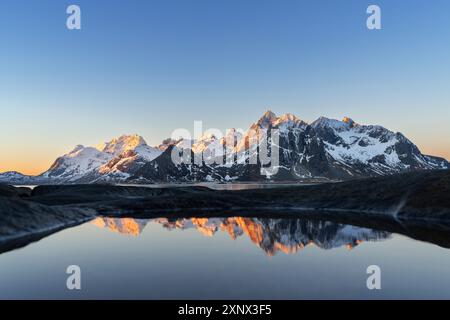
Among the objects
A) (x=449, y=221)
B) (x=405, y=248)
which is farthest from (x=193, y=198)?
(x=405, y=248)

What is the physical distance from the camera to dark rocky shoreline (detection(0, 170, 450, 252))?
66.9 meters

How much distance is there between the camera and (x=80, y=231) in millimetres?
70875

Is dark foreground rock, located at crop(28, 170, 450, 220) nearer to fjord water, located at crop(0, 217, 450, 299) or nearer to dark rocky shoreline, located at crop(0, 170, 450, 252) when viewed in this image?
dark rocky shoreline, located at crop(0, 170, 450, 252)

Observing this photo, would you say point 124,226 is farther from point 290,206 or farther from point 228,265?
point 290,206

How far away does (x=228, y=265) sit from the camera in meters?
40.6

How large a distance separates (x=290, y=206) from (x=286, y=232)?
56.0m

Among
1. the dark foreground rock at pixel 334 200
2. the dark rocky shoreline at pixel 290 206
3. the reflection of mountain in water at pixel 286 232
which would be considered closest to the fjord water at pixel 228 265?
the reflection of mountain in water at pixel 286 232

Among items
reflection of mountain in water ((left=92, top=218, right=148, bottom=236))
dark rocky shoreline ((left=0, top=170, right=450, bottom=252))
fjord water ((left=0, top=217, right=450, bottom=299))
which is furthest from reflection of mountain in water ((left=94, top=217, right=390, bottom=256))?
dark rocky shoreline ((left=0, top=170, right=450, bottom=252))

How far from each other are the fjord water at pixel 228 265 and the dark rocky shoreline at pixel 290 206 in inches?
264

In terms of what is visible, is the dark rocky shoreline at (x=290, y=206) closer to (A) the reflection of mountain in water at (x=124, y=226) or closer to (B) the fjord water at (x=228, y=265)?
(A) the reflection of mountain in water at (x=124, y=226)

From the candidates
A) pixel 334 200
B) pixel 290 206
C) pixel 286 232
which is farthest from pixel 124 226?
pixel 334 200
